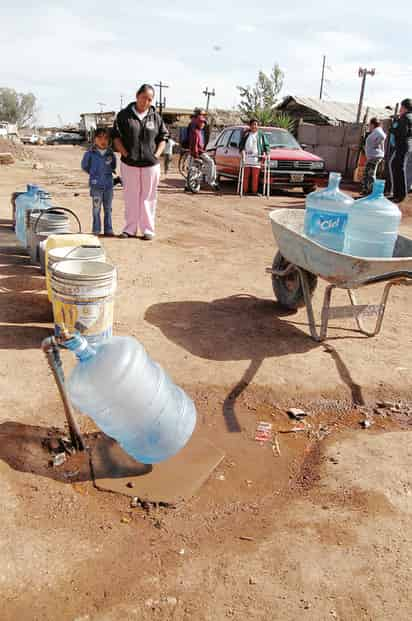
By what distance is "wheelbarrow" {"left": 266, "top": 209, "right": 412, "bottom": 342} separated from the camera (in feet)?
13.0

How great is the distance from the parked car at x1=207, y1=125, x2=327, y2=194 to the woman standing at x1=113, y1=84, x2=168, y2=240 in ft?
22.6

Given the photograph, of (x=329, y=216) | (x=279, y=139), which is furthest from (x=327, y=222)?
(x=279, y=139)

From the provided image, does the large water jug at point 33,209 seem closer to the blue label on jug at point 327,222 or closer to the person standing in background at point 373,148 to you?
the blue label on jug at point 327,222

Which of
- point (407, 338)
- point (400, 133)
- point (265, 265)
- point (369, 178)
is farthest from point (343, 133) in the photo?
point (407, 338)

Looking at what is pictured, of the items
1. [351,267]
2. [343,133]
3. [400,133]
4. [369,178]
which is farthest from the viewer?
[343,133]

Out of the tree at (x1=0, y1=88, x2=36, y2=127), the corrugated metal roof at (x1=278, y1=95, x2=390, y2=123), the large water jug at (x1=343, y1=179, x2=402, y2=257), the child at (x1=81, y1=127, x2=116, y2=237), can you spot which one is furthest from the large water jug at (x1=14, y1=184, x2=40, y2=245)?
Answer: the tree at (x1=0, y1=88, x2=36, y2=127)

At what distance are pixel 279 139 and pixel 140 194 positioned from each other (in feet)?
26.8

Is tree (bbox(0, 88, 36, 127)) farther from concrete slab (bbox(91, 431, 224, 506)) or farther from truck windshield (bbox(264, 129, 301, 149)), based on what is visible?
concrete slab (bbox(91, 431, 224, 506))

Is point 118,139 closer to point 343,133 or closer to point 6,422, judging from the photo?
point 6,422

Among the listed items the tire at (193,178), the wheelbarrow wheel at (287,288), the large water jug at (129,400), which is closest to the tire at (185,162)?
the tire at (193,178)

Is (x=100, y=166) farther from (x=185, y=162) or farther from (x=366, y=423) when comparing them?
(x=185, y=162)

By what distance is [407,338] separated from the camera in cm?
489

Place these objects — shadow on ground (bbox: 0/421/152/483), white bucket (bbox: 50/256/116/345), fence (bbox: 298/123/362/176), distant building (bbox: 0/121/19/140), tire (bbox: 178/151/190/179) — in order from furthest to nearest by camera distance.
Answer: distant building (bbox: 0/121/19/140)
fence (bbox: 298/123/362/176)
tire (bbox: 178/151/190/179)
white bucket (bbox: 50/256/116/345)
shadow on ground (bbox: 0/421/152/483)

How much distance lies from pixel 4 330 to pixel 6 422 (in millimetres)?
1445
